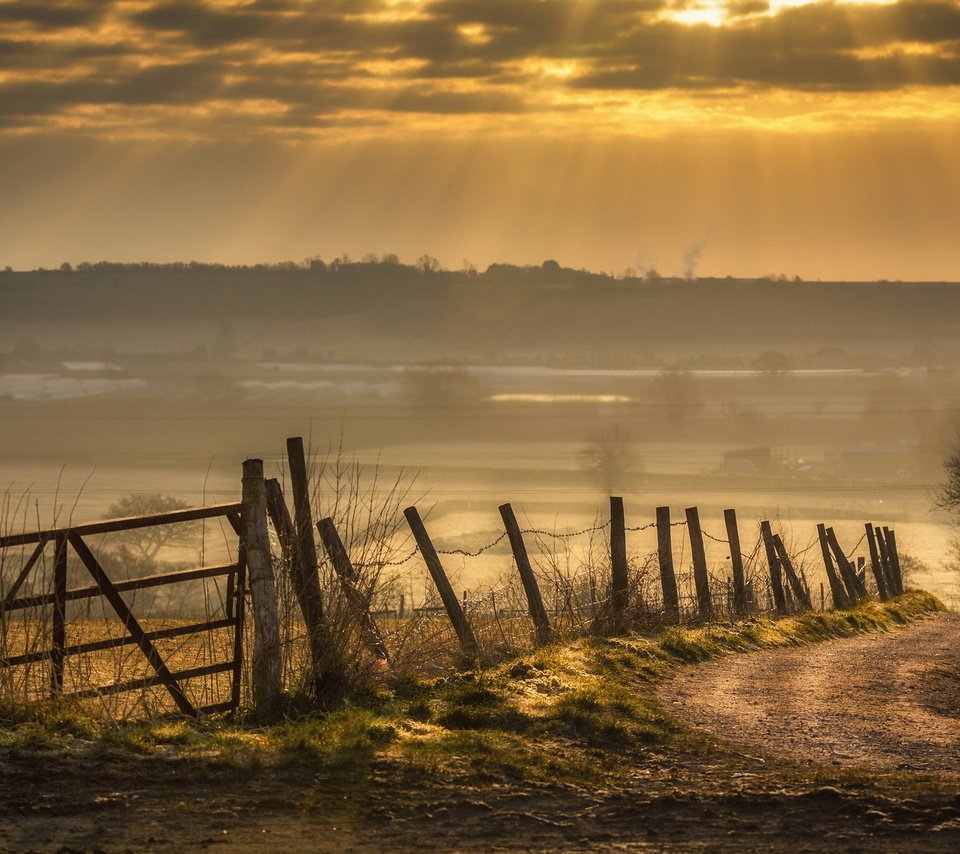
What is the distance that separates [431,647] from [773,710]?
2.95 meters

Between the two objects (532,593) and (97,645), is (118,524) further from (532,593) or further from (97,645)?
(532,593)

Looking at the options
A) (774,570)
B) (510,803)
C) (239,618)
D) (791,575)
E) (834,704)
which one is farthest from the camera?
(791,575)

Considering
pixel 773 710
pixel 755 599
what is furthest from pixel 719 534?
pixel 773 710

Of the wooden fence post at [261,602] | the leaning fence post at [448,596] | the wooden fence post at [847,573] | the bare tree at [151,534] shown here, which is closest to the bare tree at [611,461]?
the bare tree at [151,534]

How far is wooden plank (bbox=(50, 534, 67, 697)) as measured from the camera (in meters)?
9.25

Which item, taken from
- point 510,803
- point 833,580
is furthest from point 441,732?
point 833,580

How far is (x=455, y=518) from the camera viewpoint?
330 ft

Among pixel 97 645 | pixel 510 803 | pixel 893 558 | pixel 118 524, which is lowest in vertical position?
pixel 510 803

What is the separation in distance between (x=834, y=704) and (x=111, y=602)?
6187 millimetres

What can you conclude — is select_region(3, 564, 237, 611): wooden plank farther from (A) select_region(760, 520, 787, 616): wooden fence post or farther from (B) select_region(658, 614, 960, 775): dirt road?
(A) select_region(760, 520, 787, 616): wooden fence post

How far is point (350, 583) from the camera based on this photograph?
10375mm

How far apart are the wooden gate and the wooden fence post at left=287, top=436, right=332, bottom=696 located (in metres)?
0.45

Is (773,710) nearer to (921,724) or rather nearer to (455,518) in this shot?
(921,724)

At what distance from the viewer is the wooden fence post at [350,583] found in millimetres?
10305
